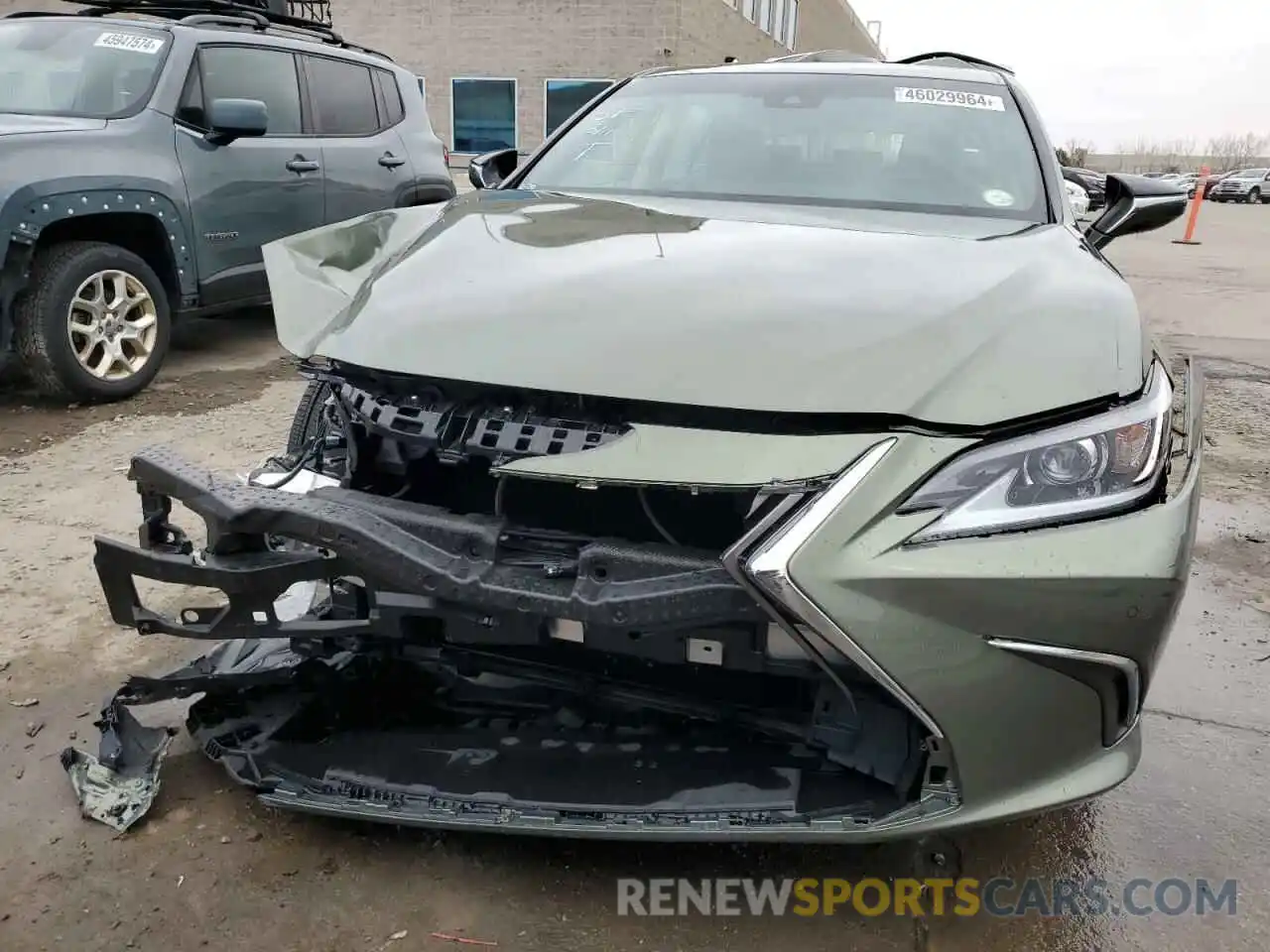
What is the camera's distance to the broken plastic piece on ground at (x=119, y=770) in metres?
2.03

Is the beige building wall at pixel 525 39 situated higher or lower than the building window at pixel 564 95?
higher

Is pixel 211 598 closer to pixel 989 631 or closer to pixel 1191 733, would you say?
pixel 989 631

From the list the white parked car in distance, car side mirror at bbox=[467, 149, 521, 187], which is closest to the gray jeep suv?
car side mirror at bbox=[467, 149, 521, 187]

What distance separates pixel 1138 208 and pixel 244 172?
4396 millimetres

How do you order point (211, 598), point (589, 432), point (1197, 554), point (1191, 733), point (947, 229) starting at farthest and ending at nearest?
1. point (1197, 554)
2. point (211, 598)
3. point (1191, 733)
4. point (947, 229)
5. point (589, 432)

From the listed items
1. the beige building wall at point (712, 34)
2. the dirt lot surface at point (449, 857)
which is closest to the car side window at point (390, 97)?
the dirt lot surface at point (449, 857)

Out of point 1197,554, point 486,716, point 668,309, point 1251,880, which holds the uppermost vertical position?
point 668,309

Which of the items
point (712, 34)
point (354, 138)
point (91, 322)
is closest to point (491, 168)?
point (91, 322)

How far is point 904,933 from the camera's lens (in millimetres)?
1841

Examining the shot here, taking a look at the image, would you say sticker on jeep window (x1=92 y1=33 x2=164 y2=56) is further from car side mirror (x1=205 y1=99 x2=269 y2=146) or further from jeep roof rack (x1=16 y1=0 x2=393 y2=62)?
car side mirror (x1=205 y1=99 x2=269 y2=146)

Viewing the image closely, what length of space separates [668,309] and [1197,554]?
2.87 metres

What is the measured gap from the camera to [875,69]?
128 inches

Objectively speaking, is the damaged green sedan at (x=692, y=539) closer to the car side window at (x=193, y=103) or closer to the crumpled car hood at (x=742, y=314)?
the crumpled car hood at (x=742, y=314)

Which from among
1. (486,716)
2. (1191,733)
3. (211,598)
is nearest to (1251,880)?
(1191,733)
